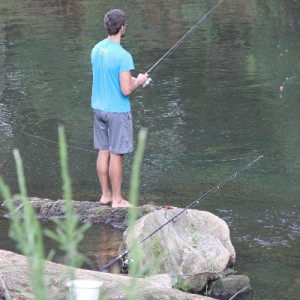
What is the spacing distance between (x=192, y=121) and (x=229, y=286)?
4734 mm

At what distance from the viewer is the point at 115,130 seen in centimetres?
598

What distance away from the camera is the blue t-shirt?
19.0 ft

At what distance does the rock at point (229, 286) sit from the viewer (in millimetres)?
4777

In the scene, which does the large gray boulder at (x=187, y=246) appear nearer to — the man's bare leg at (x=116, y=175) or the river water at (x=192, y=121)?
the river water at (x=192, y=121)

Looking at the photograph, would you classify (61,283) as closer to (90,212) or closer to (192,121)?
(90,212)

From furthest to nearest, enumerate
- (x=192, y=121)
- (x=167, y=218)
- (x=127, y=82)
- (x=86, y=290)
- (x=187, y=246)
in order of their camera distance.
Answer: (x=192, y=121) < (x=127, y=82) < (x=167, y=218) < (x=187, y=246) < (x=86, y=290)

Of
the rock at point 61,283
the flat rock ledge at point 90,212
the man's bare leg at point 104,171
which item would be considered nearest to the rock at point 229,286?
the rock at point 61,283

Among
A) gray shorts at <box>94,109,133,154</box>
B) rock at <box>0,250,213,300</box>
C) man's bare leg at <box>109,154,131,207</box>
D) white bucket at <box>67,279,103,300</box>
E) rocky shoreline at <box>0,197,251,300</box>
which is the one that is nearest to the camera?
white bucket at <box>67,279,103,300</box>

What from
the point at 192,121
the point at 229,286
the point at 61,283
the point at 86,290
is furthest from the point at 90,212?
the point at 192,121

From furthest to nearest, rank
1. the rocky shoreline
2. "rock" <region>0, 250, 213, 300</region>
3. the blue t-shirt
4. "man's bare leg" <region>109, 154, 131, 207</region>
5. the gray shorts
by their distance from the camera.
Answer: "man's bare leg" <region>109, 154, 131, 207</region> → the gray shorts → the blue t-shirt → the rocky shoreline → "rock" <region>0, 250, 213, 300</region>

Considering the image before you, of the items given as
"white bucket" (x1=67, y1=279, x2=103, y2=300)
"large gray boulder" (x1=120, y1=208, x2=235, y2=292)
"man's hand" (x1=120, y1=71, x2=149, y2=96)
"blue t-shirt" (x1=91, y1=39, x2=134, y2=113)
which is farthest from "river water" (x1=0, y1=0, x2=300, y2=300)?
"white bucket" (x1=67, y1=279, x2=103, y2=300)

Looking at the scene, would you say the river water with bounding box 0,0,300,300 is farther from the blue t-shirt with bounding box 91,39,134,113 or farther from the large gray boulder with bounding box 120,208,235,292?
the blue t-shirt with bounding box 91,39,134,113

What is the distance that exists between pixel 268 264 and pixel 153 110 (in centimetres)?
487

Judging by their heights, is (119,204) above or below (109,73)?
below
